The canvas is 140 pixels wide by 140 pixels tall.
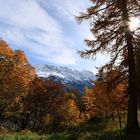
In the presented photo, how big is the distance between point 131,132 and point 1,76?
21.3 metres

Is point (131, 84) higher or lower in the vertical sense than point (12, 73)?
lower

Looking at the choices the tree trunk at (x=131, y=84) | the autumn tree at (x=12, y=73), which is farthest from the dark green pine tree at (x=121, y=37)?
the autumn tree at (x=12, y=73)

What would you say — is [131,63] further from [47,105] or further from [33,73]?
[47,105]

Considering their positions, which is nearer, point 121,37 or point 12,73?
point 121,37

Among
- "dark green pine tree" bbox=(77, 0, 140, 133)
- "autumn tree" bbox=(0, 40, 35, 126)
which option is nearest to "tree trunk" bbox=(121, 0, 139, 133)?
"dark green pine tree" bbox=(77, 0, 140, 133)

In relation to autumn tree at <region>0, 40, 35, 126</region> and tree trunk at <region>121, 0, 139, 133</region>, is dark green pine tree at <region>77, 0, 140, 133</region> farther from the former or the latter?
autumn tree at <region>0, 40, 35, 126</region>

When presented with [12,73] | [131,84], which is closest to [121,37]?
[131,84]

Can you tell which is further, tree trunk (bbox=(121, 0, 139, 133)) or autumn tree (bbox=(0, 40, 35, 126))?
autumn tree (bbox=(0, 40, 35, 126))

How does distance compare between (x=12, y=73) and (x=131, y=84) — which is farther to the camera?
(x=12, y=73)

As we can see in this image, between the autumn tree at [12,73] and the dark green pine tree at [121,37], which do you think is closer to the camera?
the dark green pine tree at [121,37]

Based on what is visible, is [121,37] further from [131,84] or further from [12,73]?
[12,73]

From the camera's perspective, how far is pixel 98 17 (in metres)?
22.9

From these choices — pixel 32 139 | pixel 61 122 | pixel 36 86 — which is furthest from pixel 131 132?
pixel 61 122

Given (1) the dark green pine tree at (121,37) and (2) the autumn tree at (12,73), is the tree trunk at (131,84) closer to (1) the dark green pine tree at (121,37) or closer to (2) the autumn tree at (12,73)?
(1) the dark green pine tree at (121,37)
